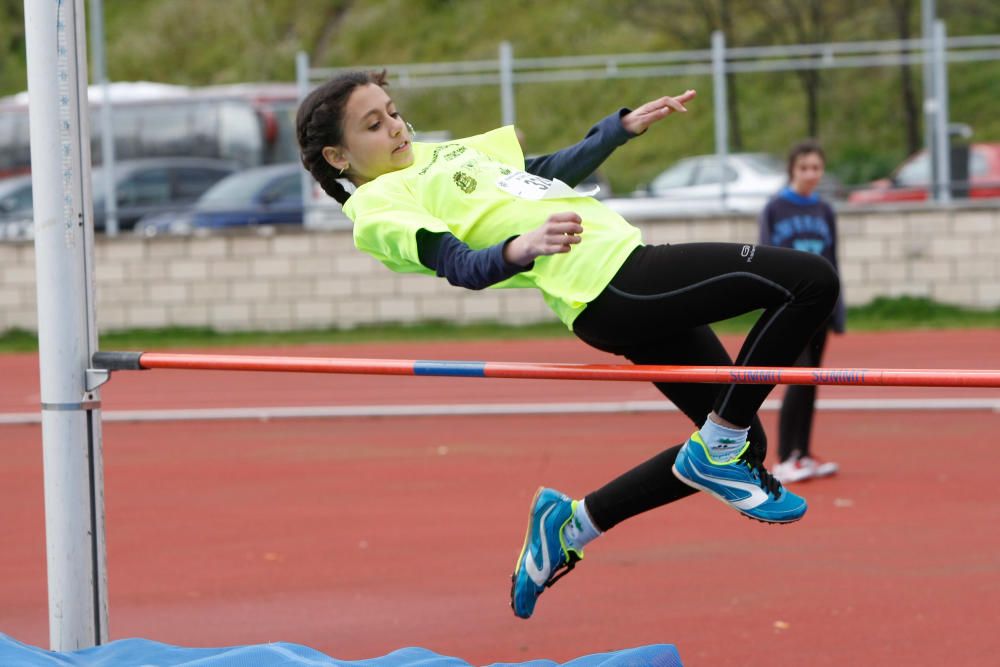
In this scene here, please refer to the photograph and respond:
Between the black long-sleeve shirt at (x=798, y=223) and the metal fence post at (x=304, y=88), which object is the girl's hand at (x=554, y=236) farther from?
the metal fence post at (x=304, y=88)

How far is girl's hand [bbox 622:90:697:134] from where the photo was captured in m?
3.71

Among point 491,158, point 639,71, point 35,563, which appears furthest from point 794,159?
point 639,71

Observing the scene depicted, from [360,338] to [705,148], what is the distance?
12.9m

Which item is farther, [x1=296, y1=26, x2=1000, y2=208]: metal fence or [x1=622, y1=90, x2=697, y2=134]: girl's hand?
[x1=296, y1=26, x2=1000, y2=208]: metal fence

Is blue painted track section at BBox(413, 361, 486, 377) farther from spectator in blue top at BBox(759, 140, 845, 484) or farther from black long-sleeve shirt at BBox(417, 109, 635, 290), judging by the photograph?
spectator in blue top at BBox(759, 140, 845, 484)

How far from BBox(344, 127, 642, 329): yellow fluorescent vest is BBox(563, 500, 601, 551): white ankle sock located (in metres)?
0.65

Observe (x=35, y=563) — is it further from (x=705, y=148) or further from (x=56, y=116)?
Answer: (x=705, y=148)

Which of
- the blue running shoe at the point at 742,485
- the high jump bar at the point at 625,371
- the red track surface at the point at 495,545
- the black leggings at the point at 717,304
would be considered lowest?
the red track surface at the point at 495,545

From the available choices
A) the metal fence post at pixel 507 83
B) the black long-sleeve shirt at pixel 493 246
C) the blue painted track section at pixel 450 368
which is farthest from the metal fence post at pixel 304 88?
the blue painted track section at pixel 450 368

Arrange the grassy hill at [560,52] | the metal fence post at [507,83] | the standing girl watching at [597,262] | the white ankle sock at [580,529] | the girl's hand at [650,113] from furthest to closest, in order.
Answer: the grassy hill at [560,52] → the metal fence post at [507,83] → the white ankle sock at [580,529] → the girl's hand at [650,113] → the standing girl watching at [597,262]

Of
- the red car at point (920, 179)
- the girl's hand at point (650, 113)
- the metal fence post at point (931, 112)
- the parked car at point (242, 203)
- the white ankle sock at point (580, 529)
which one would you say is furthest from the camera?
the parked car at point (242, 203)

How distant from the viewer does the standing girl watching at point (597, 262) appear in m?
3.44

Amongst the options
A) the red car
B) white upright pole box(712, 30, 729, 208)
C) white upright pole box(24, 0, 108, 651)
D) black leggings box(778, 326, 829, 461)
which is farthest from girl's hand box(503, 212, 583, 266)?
the red car

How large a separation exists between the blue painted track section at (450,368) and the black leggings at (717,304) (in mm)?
313
